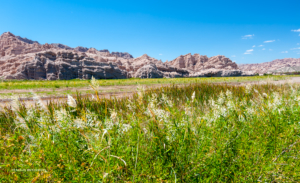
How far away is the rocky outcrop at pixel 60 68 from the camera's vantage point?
6612cm

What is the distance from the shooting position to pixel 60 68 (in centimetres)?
6556

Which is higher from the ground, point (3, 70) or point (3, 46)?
point (3, 46)

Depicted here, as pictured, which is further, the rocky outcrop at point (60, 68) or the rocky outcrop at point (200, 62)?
the rocky outcrop at point (200, 62)

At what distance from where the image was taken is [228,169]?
2.17 meters

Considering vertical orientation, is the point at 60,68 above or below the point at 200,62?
below

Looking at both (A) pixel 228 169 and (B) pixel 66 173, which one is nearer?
(B) pixel 66 173

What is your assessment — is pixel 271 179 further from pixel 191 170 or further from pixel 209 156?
pixel 191 170

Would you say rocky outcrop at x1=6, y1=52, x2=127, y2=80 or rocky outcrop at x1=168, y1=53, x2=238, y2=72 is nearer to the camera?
rocky outcrop at x1=6, y1=52, x2=127, y2=80

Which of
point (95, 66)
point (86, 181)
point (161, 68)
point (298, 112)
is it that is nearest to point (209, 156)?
point (86, 181)

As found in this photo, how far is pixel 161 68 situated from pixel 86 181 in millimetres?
110816

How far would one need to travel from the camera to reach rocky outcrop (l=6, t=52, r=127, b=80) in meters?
66.1

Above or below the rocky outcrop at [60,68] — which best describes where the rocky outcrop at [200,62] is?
above

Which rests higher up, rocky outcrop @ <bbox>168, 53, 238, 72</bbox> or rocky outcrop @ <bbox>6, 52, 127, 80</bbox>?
rocky outcrop @ <bbox>168, 53, 238, 72</bbox>

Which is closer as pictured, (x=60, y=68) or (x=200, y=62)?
(x=60, y=68)
